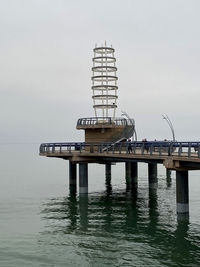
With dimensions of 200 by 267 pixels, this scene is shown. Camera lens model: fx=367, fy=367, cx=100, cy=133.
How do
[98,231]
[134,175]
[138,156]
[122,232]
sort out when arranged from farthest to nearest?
[134,175]
[138,156]
[98,231]
[122,232]

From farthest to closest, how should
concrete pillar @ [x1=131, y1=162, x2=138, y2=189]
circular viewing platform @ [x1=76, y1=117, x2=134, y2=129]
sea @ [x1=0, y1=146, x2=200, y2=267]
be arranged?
concrete pillar @ [x1=131, y1=162, x2=138, y2=189]
circular viewing platform @ [x1=76, y1=117, x2=134, y2=129]
sea @ [x1=0, y1=146, x2=200, y2=267]

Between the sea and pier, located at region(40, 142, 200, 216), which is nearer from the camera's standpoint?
the sea

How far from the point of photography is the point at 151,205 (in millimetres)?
37438

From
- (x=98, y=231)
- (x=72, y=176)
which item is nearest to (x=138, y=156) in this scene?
(x=98, y=231)

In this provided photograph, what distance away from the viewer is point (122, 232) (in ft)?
88.9

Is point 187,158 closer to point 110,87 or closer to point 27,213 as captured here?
point 27,213

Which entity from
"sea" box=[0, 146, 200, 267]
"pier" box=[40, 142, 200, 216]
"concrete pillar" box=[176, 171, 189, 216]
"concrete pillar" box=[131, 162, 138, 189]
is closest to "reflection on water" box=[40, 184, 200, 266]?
"sea" box=[0, 146, 200, 267]

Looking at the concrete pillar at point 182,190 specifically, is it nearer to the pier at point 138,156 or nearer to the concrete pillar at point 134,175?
the pier at point 138,156

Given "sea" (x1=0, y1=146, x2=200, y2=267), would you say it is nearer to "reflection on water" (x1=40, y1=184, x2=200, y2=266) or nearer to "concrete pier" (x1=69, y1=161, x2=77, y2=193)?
"reflection on water" (x1=40, y1=184, x2=200, y2=266)

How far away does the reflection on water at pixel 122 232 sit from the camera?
70.9 feet

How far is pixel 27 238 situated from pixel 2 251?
3.09m

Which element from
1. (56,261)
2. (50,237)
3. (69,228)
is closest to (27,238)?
(50,237)

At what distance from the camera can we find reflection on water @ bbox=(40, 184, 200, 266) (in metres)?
21.6

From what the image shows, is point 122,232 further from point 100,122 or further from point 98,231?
point 100,122
